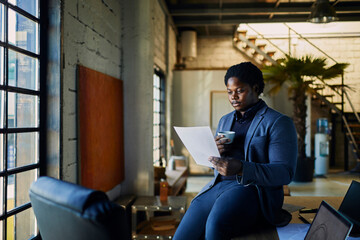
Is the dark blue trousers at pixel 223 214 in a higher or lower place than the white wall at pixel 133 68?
lower

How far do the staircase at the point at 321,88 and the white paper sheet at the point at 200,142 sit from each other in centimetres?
729

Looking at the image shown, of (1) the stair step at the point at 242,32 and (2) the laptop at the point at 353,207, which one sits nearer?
(2) the laptop at the point at 353,207

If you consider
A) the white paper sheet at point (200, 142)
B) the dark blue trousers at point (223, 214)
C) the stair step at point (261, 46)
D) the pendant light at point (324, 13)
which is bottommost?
the dark blue trousers at point (223, 214)

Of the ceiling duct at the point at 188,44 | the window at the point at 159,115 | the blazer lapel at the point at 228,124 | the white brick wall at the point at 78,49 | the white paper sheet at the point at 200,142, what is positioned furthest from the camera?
the ceiling duct at the point at 188,44

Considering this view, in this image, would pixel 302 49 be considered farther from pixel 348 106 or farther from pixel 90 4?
pixel 90 4

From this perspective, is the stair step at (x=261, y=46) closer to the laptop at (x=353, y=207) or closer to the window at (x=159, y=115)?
the window at (x=159, y=115)

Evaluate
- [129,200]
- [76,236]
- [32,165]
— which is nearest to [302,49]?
[129,200]

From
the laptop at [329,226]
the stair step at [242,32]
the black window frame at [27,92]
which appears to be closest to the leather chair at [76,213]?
the laptop at [329,226]

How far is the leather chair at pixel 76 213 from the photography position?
2.74 feet

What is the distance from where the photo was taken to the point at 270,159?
5.31 feet

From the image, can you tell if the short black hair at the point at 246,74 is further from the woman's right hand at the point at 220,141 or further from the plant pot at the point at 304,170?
the plant pot at the point at 304,170

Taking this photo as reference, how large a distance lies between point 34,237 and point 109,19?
2082mm

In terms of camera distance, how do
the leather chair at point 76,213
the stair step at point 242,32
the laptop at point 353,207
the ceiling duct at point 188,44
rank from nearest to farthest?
the leather chair at point 76,213 < the laptop at point 353,207 < the ceiling duct at point 188,44 < the stair step at point 242,32

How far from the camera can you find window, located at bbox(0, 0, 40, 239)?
1.90 meters
